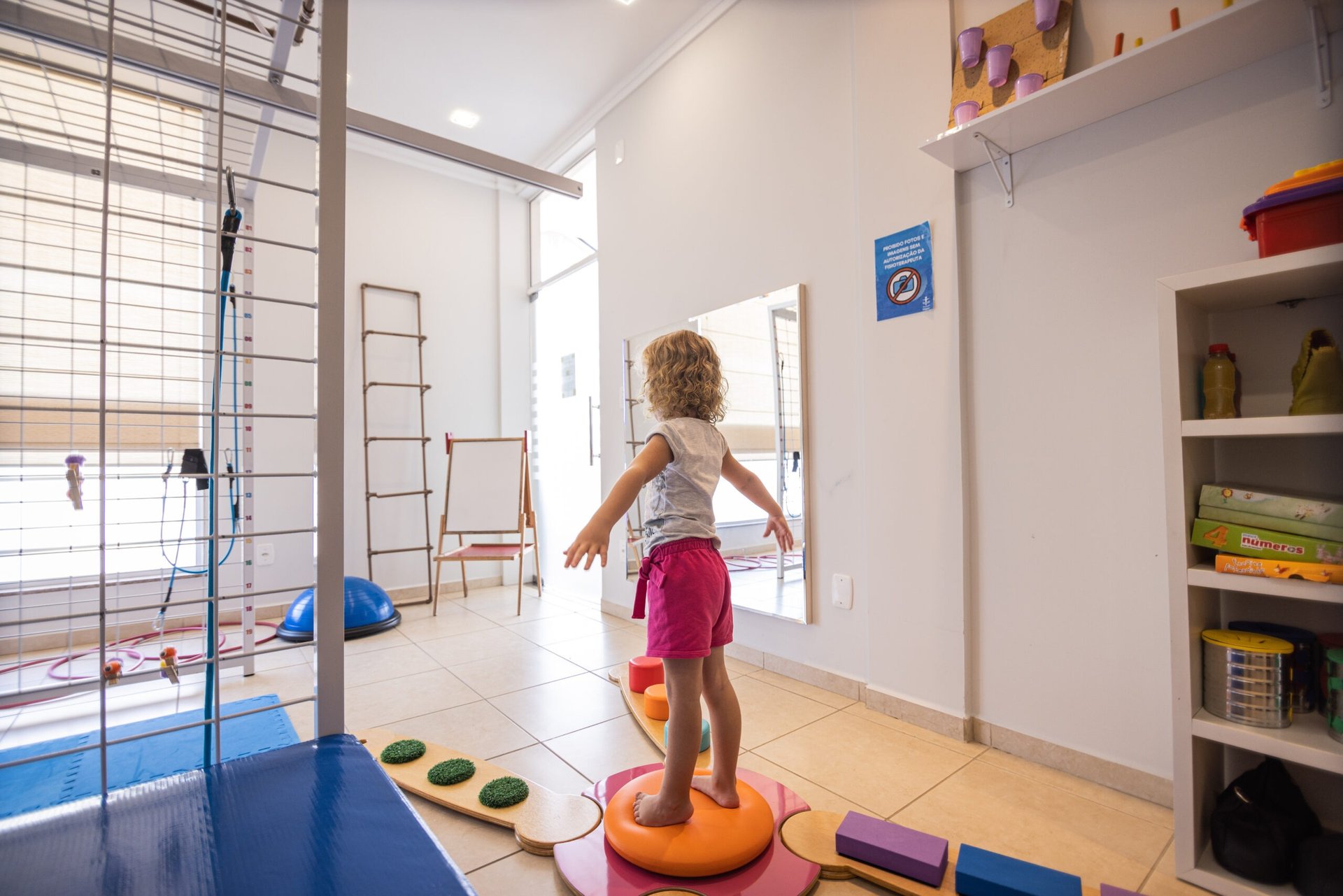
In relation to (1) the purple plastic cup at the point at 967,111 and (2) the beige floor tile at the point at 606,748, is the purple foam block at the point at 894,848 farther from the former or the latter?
(1) the purple plastic cup at the point at 967,111

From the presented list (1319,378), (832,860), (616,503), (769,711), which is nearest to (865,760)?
(769,711)

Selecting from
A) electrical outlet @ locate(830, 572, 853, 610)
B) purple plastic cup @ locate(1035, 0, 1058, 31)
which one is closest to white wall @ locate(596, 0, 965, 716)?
electrical outlet @ locate(830, 572, 853, 610)

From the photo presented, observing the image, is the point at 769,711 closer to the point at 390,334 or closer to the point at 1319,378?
the point at 1319,378

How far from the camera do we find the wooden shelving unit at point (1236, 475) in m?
1.24

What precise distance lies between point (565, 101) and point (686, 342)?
10.1 ft

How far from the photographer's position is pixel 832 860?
1.36 m

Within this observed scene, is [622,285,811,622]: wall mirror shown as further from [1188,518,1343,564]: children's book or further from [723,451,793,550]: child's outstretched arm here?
[1188,518,1343,564]: children's book

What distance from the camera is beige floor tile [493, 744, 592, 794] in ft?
5.77

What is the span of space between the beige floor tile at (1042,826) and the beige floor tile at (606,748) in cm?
77

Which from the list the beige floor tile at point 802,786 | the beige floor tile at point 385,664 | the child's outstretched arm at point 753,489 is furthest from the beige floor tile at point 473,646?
the child's outstretched arm at point 753,489

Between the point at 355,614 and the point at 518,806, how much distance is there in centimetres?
222

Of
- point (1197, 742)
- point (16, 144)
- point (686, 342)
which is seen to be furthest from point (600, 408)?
point (1197, 742)

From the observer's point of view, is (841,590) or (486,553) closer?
(841,590)

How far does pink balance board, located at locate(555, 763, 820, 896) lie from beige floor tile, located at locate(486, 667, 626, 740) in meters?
0.71
